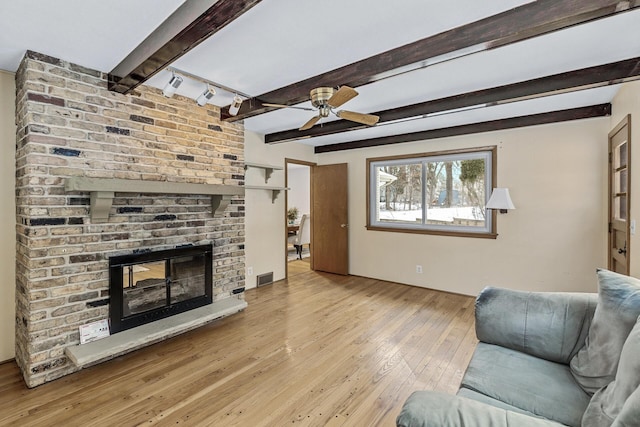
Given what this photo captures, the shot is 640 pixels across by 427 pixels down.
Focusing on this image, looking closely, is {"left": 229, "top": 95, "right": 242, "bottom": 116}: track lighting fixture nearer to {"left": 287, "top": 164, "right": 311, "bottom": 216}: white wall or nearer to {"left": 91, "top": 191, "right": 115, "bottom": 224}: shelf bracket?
{"left": 91, "top": 191, "right": 115, "bottom": 224}: shelf bracket

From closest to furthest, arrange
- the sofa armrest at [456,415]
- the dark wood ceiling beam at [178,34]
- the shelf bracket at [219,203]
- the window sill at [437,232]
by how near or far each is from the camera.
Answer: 1. the sofa armrest at [456,415]
2. the dark wood ceiling beam at [178,34]
3. the shelf bracket at [219,203]
4. the window sill at [437,232]

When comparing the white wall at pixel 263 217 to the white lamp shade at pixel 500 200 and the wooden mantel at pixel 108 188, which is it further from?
the white lamp shade at pixel 500 200

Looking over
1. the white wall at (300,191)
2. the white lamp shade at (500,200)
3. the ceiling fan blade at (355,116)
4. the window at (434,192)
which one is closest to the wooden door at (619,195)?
the white lamp shade at (500,200)

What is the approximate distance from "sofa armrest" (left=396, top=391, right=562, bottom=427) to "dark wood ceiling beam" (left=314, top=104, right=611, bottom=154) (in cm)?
371

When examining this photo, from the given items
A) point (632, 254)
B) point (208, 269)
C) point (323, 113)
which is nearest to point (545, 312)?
point (632, 254)

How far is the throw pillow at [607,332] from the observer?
1368 millimetres

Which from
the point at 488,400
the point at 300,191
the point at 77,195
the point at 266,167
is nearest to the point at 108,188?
the point at 77,195

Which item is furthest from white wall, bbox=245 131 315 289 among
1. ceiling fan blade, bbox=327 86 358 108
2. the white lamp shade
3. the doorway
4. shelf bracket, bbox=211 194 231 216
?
the white lamp shade

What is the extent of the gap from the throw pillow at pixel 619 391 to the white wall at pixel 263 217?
13.2ft

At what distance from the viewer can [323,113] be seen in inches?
93.9

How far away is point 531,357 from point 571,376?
197 millimetres

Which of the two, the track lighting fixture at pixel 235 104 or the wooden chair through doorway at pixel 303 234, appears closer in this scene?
the track lighting fixture at pixel 235 104

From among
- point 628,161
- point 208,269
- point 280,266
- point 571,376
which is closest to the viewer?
point 571,376

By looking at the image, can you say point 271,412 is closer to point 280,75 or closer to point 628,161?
point 280,75
